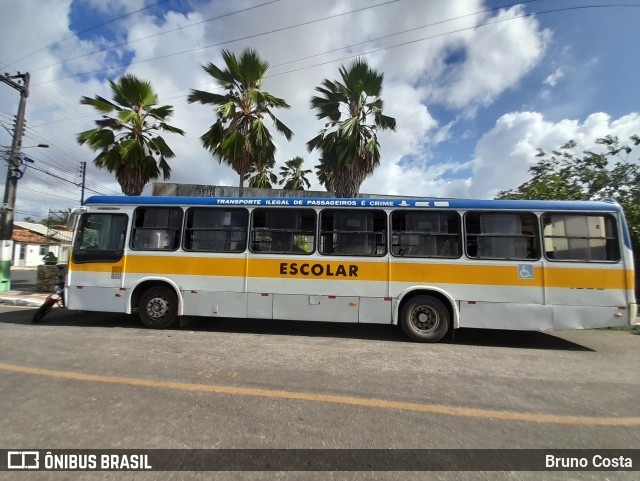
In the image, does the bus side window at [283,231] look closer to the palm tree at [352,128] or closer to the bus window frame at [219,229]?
the bus window frame at [219,229]

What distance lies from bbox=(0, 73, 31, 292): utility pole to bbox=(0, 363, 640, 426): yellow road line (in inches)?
400

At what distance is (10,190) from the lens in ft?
41.4

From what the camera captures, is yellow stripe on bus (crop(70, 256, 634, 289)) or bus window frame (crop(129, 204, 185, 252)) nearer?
yellow stripe on bus (crop(70, 256, 634, 289))

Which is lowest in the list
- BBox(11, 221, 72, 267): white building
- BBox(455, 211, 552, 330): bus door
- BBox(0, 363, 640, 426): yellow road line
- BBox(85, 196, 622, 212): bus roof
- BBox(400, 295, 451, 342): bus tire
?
BBox(0, 363, 640, 426): yellow road line

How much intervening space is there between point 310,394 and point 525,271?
485 centimetres

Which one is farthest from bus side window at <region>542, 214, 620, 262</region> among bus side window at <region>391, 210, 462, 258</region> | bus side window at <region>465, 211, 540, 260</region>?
bus side window at <region>391, 210, 462, 258</region>

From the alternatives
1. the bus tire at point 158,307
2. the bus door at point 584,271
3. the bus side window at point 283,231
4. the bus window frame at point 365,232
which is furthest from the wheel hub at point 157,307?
the bus door at point 584,271

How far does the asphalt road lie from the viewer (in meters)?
3.02

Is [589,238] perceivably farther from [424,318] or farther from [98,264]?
[98,264]

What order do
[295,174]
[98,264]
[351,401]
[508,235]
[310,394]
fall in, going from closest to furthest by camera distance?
[351,401] < [310,394] < [508,235] < [98,264] < [295,174]

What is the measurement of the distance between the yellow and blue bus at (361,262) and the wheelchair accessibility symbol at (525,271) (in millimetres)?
19

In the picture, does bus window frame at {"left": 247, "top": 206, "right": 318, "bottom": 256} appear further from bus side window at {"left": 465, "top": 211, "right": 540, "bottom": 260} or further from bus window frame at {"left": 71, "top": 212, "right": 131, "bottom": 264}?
bus side window at {"left": 465, "top": 211, "right": 540, "bottom": 260}

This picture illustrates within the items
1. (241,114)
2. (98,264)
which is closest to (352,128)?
(241,114)

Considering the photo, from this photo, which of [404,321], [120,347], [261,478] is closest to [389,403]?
[261,478]
